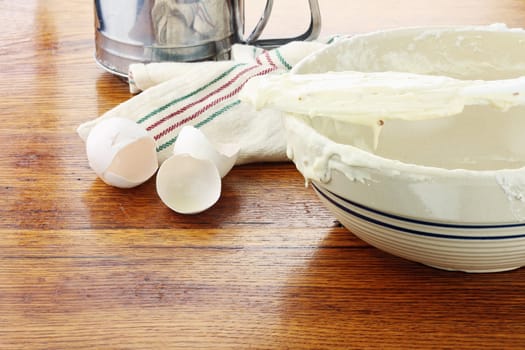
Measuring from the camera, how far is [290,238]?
721 millimetres

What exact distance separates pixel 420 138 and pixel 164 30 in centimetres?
38

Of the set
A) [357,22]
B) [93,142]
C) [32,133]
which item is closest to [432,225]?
[93,142]

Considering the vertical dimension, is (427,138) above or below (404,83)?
below

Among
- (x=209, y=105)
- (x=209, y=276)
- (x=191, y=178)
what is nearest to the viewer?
(x=209, y=276)

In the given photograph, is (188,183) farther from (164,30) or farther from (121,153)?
(164,30)

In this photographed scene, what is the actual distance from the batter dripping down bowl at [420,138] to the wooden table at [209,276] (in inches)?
1.5

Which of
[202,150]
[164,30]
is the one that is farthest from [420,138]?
[164,30]

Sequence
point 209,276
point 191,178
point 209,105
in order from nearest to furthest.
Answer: point 209,276, point 191,178, point 209,105

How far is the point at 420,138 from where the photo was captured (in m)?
0.80

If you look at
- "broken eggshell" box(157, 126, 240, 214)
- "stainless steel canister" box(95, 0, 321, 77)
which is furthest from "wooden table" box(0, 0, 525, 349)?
"stainless steel canister" box(95, 0, 321, 77)

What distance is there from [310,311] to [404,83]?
20cm

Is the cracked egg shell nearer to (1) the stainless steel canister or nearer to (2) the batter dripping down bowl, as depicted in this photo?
(2) the batter dripping down bowl

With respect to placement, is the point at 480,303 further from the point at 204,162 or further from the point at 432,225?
the point at 204,162

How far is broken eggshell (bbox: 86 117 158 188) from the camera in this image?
2.59ft
